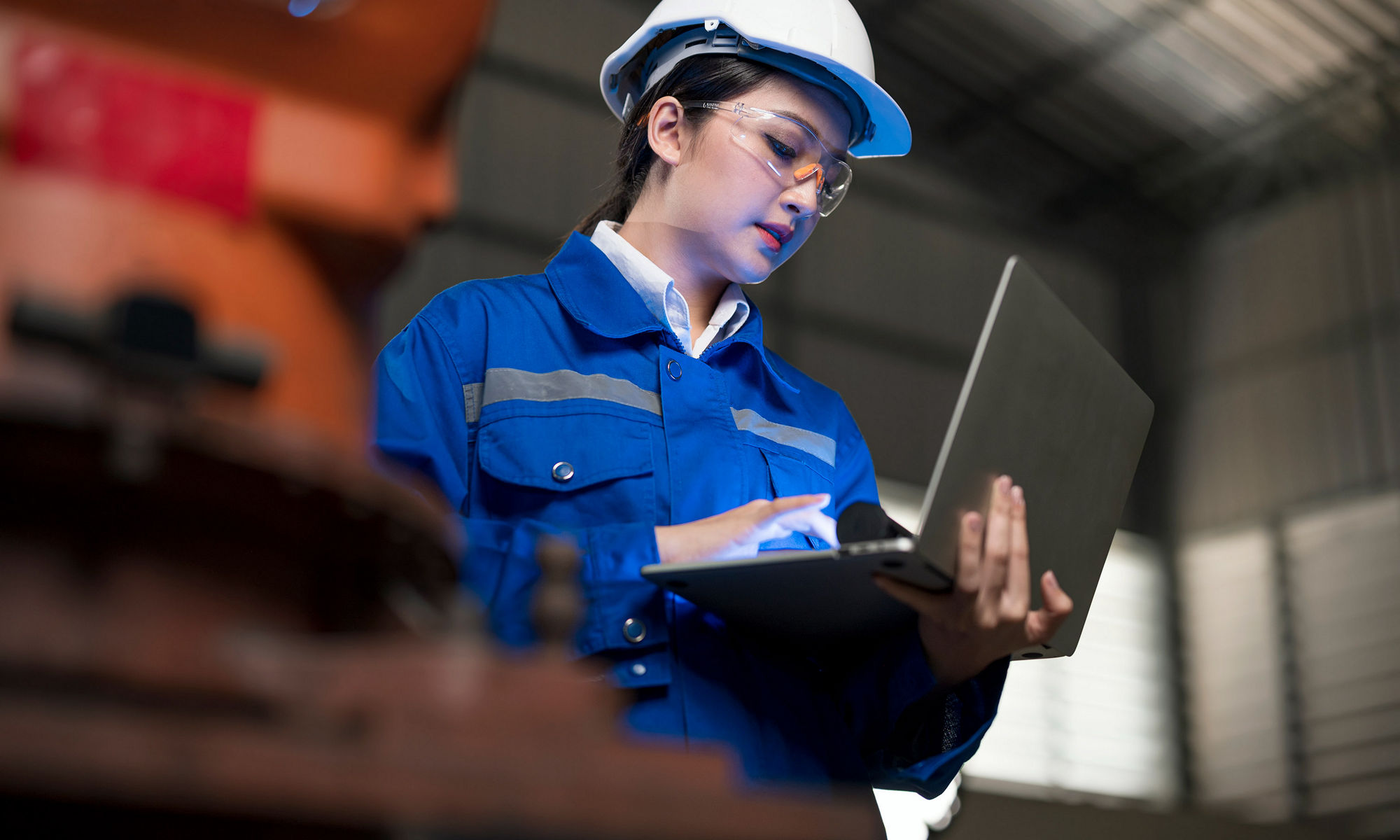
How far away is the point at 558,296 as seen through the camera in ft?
5.58

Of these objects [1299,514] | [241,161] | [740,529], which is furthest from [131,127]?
[1299,514]

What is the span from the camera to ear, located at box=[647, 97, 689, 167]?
1.87m

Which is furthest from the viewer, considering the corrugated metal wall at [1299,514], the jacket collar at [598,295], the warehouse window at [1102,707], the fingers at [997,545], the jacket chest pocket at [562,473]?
the corrugated metal wall at [1299,514]

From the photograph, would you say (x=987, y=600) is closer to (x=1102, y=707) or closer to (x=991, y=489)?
(x=991, y=489)

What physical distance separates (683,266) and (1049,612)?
0.68m

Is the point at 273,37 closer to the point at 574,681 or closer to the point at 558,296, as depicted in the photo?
the point at 574,681

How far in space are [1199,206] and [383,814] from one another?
844cm

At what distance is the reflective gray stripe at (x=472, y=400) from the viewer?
1.54m

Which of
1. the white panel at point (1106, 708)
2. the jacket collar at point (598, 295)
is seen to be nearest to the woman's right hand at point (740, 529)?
the jacket collar at point (598, 295)

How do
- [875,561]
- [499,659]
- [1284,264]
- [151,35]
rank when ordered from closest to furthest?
[499,659] → [151,35] → [875,561] → [1284,264]

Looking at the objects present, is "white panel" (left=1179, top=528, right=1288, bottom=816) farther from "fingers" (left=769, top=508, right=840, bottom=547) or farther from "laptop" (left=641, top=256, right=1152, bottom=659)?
"fingers" (left=769, top=508, right=840, bottom=547)

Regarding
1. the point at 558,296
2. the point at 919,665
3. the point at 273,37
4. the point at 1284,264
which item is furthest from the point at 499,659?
the point at 1284,264

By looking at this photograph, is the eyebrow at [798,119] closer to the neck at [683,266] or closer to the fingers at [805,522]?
the neck at [683,266]

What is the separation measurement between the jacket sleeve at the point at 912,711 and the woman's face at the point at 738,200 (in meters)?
0.55
